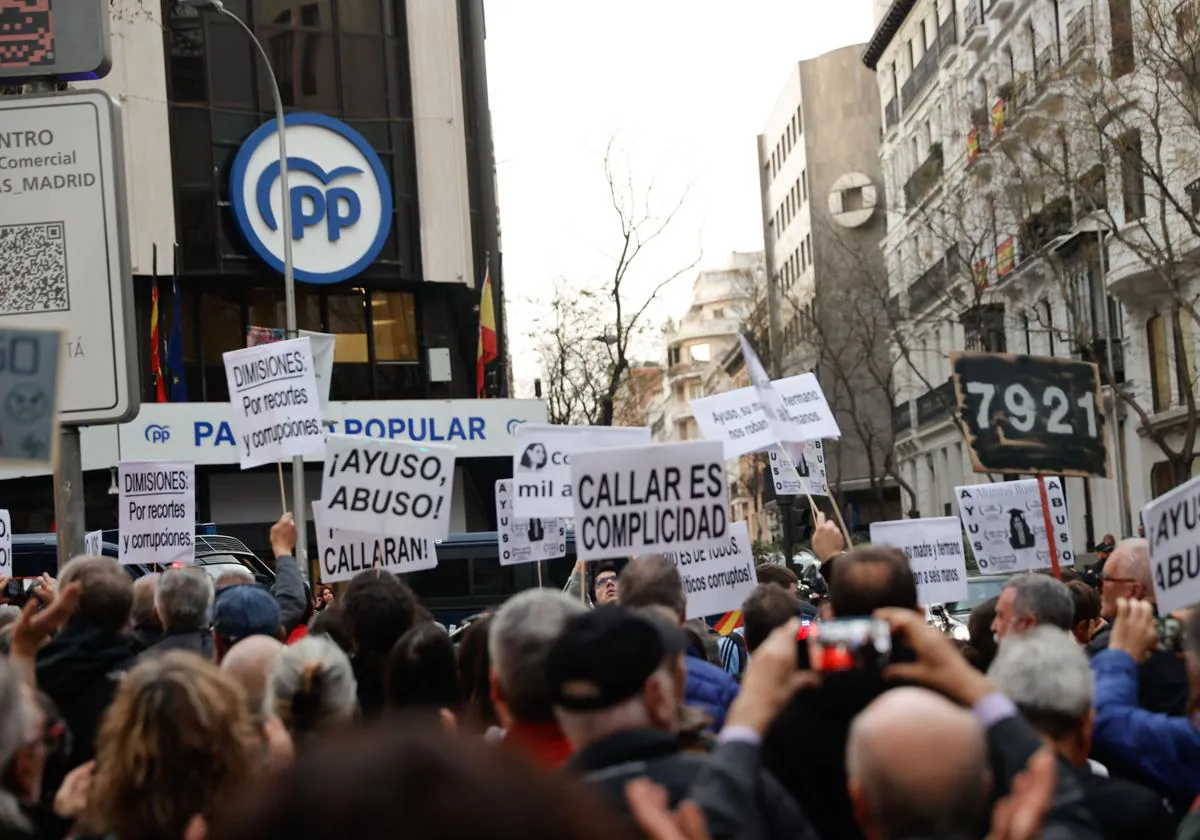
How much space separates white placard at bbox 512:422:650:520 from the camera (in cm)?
1121

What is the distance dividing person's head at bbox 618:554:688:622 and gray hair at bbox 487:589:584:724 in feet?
5.58

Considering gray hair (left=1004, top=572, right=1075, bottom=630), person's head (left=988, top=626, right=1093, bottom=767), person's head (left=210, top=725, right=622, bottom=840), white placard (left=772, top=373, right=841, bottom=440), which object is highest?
white placard (left=772, top=373, right=841, bottom=440)

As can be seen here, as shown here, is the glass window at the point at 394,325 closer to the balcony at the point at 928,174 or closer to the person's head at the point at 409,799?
the balcony at the point at 928,174

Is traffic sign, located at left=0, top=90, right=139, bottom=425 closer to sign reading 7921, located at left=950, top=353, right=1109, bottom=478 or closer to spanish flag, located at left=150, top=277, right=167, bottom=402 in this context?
sign reading 7921, located at left=950, top=353, right=1109, bottom=478

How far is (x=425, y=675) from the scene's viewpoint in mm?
5742

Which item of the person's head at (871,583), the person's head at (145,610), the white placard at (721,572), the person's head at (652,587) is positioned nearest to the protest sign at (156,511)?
the white placard at (721,572)

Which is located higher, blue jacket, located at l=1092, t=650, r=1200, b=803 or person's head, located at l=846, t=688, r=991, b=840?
person's head, located at l=846, t=688, r=991, b=840

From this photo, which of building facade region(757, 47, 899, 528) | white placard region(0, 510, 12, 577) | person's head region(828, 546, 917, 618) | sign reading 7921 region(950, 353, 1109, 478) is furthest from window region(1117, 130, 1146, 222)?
building facade region(757, 47, 899, 528)

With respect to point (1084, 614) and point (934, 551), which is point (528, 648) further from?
point (934, 551)

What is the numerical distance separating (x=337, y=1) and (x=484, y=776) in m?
34.3

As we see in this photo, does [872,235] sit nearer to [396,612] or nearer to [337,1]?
[337,1]

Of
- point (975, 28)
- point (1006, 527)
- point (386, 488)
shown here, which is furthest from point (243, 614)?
point (975, 28)

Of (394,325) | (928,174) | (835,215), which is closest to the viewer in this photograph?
(394,325)

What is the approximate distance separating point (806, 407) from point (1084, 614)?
4506 millimetres
